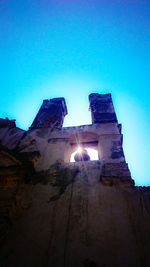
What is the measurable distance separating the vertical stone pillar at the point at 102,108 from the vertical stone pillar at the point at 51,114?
183 cm

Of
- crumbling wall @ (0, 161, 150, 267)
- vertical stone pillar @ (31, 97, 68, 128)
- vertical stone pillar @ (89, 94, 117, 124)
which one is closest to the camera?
crumbling wall @ (0, 161, 150, 267)

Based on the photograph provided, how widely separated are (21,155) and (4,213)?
2.28m

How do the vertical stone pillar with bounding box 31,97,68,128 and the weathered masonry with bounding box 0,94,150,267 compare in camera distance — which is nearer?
the weathered masonry with bounding box 0,94,150,267

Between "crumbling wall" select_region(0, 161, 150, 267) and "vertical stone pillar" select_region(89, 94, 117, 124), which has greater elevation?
"vertical stone pillar" select_region(89, 94, 117, 124)

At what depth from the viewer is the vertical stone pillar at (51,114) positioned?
9.47 m

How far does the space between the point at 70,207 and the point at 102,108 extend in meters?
6.22

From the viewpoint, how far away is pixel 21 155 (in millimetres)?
6734

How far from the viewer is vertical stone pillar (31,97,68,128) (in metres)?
9.47

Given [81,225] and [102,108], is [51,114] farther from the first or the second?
[81,225]

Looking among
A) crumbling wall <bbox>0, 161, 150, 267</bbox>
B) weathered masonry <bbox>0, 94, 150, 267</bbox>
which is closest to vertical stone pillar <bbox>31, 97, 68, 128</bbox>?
weathered masonry <bbox>0, 94, 150, 267</bbox>

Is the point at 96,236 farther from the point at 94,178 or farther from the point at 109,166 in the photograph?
the point at 109,166

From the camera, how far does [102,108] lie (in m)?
9.86

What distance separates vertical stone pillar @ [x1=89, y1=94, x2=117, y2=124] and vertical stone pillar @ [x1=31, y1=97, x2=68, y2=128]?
183 cm

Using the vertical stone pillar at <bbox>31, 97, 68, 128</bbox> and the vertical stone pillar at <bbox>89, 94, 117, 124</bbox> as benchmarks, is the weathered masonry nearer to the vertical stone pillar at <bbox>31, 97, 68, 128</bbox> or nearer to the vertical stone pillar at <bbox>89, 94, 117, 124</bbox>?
the vertical stone pillar at <bbox>89, 94, 117, 124</bbox>
